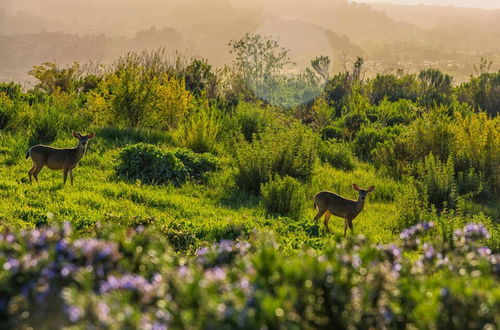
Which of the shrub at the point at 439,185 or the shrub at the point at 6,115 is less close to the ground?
the shrub at the point at 439,185

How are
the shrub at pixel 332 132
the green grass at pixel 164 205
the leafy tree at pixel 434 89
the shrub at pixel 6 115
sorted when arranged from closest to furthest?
the green grass at pixel 164 205
the shrub at pixel 6 115
the shrub at pixel 332 132
the leafy tree at pixel 434 89

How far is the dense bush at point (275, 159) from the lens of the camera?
30.3 feet

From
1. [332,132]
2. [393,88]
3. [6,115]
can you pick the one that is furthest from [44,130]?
[393,88]

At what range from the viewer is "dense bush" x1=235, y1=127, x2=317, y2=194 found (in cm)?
925

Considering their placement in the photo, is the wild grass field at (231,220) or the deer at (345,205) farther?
the deer at (345,205)

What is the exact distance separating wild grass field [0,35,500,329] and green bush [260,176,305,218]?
0.02 metres

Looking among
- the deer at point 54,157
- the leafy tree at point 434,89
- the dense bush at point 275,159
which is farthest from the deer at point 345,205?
the leafy tree at point 434,89

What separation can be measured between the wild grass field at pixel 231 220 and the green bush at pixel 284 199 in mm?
24

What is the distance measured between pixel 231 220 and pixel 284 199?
1217mm

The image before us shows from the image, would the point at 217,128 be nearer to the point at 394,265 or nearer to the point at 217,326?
the point at 394,265

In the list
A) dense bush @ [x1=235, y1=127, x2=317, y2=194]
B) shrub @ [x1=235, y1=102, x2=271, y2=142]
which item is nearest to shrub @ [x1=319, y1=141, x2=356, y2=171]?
dense bush @ [x1=235, y1=127, x2=317, y2=194]

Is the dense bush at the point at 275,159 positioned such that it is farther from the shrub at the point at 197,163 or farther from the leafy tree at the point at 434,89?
the leafy tree at the point at 434,89

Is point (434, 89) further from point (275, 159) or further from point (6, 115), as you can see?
point (6, 115)

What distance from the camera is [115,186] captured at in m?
8.48
